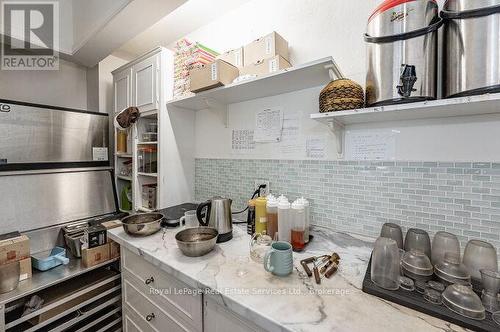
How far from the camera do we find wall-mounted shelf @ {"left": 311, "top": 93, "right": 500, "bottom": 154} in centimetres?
68

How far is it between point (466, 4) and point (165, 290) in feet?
5.01

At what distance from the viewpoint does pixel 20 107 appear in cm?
157

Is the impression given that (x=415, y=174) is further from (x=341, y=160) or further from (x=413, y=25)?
(x=413, y=25)

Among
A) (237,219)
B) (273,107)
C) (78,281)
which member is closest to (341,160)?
(273,107)

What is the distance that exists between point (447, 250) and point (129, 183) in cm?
240

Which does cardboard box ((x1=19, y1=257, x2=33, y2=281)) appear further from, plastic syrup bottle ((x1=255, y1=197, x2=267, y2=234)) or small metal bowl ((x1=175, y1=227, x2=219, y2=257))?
plastic syrup bottle ((x1=255, y1=197, x2=267, y2=234))

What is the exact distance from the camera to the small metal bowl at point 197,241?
3.10 feet

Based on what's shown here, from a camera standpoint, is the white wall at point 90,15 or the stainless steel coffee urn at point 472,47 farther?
the white wall at point 90,15

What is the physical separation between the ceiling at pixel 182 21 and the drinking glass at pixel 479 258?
1.85 meters

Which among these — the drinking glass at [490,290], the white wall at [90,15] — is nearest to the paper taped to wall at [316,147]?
the drinking glass at [490,290]

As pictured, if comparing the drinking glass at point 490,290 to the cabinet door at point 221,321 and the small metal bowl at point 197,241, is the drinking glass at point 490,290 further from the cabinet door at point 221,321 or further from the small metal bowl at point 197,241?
the small metal bowl at point 197,241

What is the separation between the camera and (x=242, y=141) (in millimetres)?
1582

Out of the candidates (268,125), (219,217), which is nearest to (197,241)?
(219,217)
